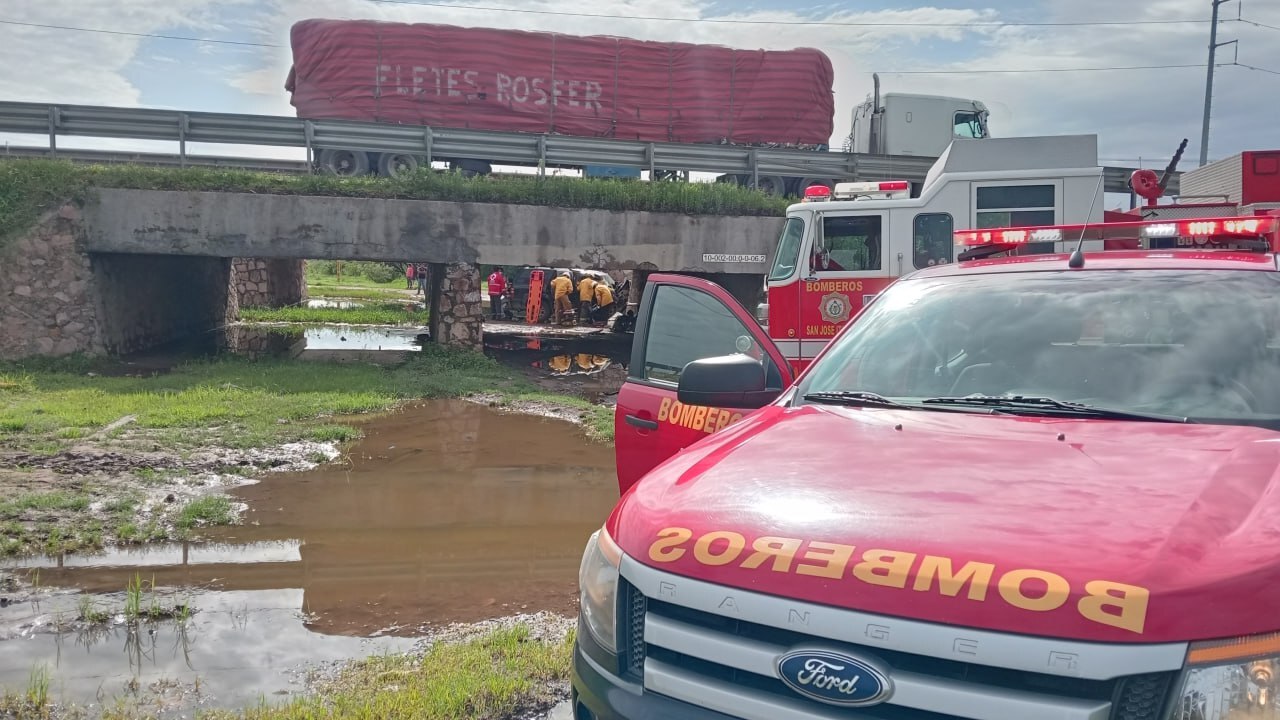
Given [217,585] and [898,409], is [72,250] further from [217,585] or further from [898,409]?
[898,409]

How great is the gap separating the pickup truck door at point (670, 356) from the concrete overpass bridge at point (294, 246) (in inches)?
445

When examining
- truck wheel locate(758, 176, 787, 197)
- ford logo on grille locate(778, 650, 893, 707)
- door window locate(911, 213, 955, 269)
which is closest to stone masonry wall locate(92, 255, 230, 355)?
truck wheel locate(758, 176, 787, 197)

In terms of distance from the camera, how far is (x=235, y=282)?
2470 cm

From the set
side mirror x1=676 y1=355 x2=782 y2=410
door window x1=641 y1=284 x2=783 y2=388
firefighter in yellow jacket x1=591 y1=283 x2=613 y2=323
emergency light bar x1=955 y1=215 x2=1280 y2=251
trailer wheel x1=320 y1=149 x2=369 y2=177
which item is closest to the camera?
side mirror x1=676 y1=355 x2=782 y2=410

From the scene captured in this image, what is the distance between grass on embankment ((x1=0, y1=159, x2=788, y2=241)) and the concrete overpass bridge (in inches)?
7.1

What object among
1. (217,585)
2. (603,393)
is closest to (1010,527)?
(217,585)

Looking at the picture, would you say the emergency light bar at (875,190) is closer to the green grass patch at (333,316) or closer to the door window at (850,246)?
the door window at (850,246)

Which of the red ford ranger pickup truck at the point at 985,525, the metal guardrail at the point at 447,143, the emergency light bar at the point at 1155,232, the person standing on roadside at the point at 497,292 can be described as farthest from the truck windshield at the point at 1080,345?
the person standing on roadside at the point at 497,292

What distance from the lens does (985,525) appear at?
1970 mm

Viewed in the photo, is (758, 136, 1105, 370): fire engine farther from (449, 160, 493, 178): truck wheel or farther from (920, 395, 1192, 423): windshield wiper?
(449, 160, 493, 178): truck wheel

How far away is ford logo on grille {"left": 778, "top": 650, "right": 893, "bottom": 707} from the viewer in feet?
6.01

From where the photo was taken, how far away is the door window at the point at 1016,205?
35.7 feet

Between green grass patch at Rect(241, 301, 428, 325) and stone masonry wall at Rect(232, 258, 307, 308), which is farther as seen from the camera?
stone masonry wall at Rect(232, 258, 307, 308)

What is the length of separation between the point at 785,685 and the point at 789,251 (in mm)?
9740
